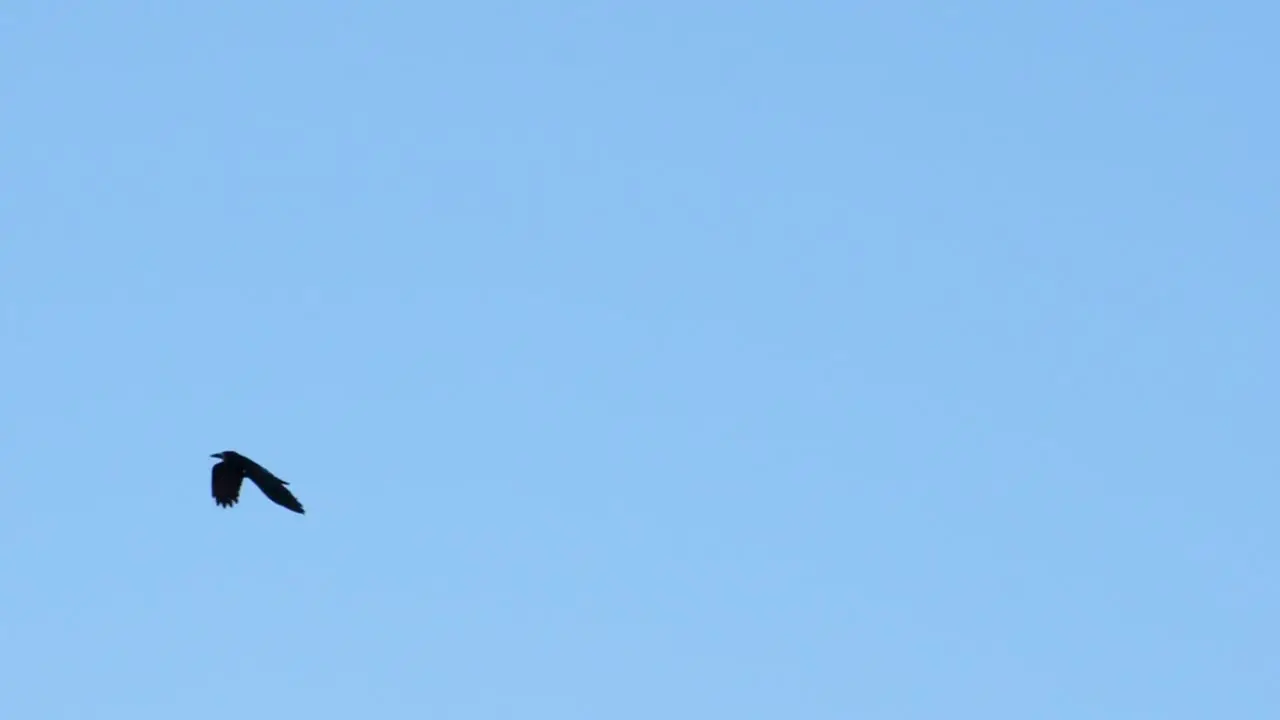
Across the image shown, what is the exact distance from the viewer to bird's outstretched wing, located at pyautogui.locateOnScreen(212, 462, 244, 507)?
2977 centimetres

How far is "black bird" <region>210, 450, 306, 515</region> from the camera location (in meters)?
29.7

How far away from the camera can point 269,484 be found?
29.8 metres

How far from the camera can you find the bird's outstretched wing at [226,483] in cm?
2977

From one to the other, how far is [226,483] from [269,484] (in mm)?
1054

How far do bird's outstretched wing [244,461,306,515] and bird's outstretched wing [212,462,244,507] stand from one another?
0.98ft

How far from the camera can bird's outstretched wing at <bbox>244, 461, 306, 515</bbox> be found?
29.5 metres

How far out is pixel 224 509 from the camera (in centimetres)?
2931

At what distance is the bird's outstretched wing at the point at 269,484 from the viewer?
29513 millimetres

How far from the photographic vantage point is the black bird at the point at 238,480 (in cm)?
2969

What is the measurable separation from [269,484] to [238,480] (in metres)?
0.96

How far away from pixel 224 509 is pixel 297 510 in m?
2.03

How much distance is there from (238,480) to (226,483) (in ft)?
1.24

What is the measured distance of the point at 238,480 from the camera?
30219 millimetres
